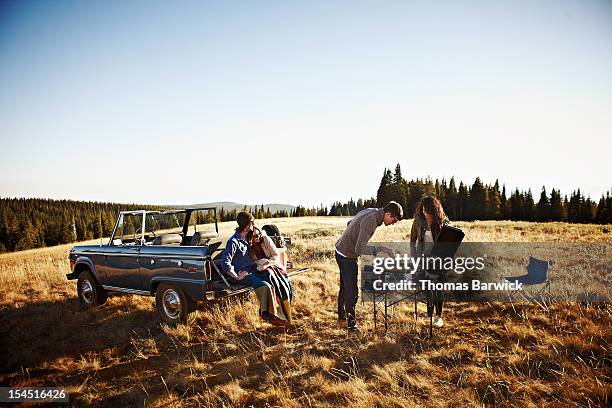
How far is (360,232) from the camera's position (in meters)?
5.30

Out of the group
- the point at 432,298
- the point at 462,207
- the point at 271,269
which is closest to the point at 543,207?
the point at 462,207

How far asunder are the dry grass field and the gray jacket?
137cm

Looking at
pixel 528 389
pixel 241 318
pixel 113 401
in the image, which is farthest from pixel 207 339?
pixel 528 389

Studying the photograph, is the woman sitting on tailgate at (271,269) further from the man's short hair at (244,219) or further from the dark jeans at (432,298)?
the dark jeans at (432,298)

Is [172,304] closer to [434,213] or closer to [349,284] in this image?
[349,284]

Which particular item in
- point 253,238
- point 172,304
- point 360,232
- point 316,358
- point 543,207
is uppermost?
point 543,207

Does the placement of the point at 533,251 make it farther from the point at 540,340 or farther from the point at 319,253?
the point at 540,340

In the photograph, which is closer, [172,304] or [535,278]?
[172,304]

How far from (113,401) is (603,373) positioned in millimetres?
5753

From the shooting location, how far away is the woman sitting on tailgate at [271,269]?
5.63 m

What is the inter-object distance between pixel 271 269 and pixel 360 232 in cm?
159

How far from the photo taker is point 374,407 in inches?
143

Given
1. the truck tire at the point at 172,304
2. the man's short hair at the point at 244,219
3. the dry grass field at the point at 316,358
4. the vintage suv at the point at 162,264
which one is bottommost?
the dry grass field at the point at 316,358

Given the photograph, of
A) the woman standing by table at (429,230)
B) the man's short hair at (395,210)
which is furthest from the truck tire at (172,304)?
the woman standing by table at (429,230)
